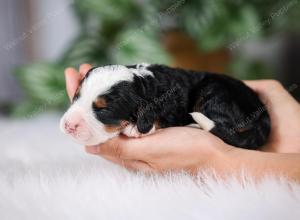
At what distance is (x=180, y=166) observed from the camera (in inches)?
61.7

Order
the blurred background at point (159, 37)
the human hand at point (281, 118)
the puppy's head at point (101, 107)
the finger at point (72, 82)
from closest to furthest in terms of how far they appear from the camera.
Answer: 1. the puppy's head at point (101, 107)
2. the finger at point (72, 82)
3. the human hand at point (281, 118)
4. the blurred background at point (159, 37)

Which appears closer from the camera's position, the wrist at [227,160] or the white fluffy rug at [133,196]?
the white fluffy rug at [133,196]

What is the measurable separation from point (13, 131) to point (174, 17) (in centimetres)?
121

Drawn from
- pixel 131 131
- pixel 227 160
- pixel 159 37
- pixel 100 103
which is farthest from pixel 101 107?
pixel 159 37

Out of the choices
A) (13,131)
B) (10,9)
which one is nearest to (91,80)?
(13,131)

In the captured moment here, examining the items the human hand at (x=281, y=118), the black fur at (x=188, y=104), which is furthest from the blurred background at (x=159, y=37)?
the black fur at (x=188, y=104)

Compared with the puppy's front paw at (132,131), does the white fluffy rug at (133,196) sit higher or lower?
lower

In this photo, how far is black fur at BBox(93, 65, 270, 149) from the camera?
148 cm

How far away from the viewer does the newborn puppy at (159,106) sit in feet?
4.71

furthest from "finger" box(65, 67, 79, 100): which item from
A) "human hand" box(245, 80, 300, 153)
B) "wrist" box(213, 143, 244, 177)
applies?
"human hand" box(245, 80, 300, 153)

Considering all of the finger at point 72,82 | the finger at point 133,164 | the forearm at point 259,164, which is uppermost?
the finger at point 72,82

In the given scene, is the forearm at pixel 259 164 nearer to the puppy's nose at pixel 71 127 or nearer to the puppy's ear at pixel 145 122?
the puppy's ear at pixel 145 122

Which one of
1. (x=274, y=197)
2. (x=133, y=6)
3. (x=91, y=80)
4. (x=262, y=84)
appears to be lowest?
(x=274, y=197)

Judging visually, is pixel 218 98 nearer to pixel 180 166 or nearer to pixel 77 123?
pixel 180 166
